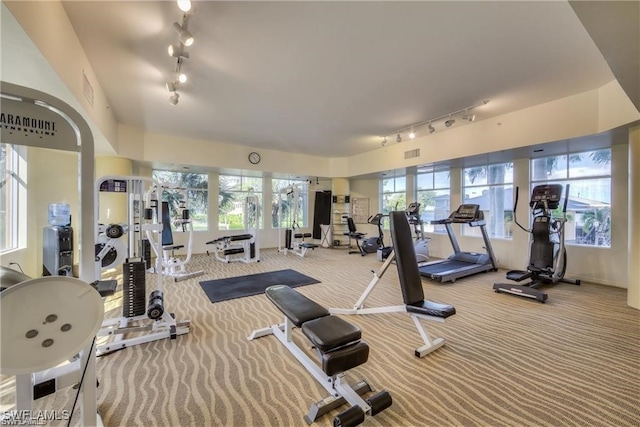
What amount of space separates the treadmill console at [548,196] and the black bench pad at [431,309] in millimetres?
3674

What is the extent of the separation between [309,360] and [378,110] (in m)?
4.25

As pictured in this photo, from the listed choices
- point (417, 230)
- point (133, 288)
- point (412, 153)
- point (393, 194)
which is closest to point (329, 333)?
point (133, 288)

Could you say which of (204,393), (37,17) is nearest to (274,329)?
(204,393)

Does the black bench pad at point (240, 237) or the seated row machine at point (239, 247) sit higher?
the black bench pad at point (240, 237)

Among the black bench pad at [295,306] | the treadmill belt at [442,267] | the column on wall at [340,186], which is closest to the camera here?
the black bench pad at [295,306]

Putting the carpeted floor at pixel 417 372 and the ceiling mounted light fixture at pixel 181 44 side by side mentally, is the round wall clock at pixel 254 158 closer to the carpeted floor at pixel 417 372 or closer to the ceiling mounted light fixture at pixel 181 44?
the ceiling mounted light fixture at pixel 181 44

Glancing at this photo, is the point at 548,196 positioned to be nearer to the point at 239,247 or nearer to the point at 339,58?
the point at 339,58

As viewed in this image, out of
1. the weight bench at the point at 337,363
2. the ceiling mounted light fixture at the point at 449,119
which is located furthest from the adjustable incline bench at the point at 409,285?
the ceiling mounted light fixture at the point at 449,119

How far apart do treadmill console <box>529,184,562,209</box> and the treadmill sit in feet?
3.17

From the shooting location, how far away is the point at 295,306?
7.36 feet

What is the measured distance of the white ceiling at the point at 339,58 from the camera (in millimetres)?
2436

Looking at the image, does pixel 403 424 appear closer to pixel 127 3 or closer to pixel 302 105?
pixel 127 3

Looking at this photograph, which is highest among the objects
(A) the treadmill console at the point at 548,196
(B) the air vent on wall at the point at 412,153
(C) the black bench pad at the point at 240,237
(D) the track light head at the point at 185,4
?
(D) the track light head at the point at 185,4

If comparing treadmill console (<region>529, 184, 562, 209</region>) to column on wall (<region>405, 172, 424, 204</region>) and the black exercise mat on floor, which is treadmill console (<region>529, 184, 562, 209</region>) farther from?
the black exercise mat on floor
